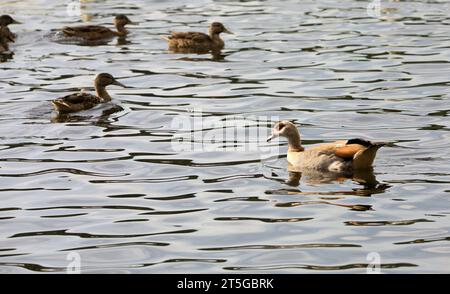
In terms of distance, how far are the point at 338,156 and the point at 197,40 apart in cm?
1137

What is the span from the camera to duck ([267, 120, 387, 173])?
15.2 meters

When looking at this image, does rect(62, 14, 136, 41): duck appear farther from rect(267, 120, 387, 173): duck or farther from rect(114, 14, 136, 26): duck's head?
rect(267, 120, 387, 173): duck

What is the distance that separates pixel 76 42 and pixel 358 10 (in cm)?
769

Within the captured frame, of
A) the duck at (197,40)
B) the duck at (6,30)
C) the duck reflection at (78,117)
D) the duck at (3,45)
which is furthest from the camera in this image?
the duck at (6,30)

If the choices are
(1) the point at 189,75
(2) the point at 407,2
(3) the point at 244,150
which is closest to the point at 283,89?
(1) the point at 189,75

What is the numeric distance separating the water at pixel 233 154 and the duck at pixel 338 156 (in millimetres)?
280

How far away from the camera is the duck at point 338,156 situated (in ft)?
49.9

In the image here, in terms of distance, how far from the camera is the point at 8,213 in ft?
45.3

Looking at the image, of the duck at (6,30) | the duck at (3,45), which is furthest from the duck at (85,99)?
the duck at (6,30)

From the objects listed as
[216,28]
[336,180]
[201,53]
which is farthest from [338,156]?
[216,28]

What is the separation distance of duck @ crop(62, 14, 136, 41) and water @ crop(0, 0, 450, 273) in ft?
1.07

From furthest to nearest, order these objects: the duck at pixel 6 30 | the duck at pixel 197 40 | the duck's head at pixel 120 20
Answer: the duck's head at pixel 120 20 < the duck at pixel 6 30 < the duck at pixel 197 40

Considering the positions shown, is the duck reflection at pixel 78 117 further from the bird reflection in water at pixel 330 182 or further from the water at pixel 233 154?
the bird reflection in water at pixel 330 182

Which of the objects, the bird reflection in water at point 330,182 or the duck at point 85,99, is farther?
the duck at point 85,99
